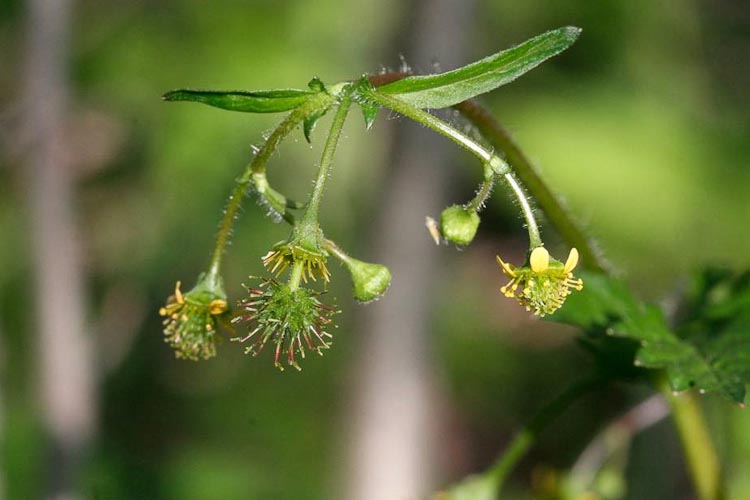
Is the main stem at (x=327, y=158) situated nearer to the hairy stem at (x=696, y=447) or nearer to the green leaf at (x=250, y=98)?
the green leaf at (x=250, y=98)

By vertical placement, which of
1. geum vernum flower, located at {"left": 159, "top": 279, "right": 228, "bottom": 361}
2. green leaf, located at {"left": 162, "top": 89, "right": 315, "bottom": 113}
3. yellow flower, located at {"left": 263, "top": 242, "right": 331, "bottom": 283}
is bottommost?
geum vernum flower, located at {"left": 159, "top": 279, "right": 228, "bottom": 361}

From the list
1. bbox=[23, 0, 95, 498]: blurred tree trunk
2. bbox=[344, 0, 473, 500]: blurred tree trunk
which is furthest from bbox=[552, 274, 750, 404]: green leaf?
bbox=[344, 0, 473, 500]: blurred tree trunk

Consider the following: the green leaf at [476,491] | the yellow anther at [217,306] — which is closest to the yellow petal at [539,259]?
the yellow anther at [217,306]

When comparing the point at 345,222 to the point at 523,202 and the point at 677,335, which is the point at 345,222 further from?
the point at 523,202

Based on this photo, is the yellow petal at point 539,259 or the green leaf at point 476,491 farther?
the green leaf at point 476,491

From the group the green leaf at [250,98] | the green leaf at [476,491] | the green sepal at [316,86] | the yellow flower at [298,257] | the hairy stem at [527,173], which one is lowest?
the green leaf at [476,491]

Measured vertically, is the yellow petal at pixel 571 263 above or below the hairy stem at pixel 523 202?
below

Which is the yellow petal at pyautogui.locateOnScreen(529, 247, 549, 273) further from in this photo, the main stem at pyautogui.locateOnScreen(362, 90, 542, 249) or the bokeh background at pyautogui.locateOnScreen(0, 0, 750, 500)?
the bokeh background at pyautogui.locateOnScreen(0, 0, 750, 500)
